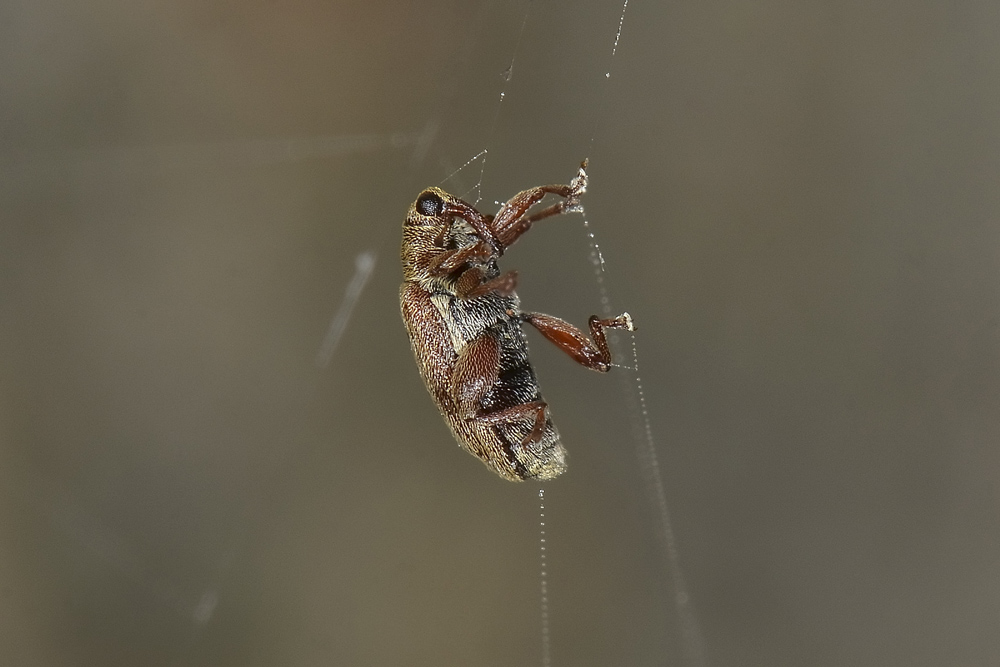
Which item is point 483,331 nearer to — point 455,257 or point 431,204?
point 455,257

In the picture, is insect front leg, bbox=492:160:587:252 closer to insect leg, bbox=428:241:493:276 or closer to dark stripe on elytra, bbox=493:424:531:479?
insect leg, bbox=428:241:493:276

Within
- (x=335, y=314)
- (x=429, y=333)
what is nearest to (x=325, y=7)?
(x=335, y=314)

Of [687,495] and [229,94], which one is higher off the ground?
[229,94]

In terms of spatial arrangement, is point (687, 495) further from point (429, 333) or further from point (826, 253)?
point (429, 333)

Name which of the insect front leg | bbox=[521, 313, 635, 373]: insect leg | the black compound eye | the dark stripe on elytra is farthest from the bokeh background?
the dark stripe on elytra

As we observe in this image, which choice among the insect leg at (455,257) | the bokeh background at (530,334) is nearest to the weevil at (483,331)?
the insect leg at (455,257)

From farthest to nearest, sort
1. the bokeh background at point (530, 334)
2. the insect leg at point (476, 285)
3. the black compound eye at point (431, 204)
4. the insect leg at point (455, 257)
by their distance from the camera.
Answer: the bokeh background at point (530, 334), the black compound eye at point (431, 204), the insect leg at point (455, 257), the insect leg at point (476, 285)

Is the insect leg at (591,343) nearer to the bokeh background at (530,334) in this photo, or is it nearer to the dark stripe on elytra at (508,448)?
the dark stripe on elytra at (508,448)
